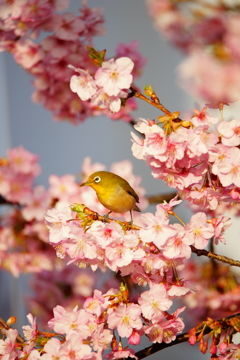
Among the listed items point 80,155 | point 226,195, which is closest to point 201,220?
point 226,195

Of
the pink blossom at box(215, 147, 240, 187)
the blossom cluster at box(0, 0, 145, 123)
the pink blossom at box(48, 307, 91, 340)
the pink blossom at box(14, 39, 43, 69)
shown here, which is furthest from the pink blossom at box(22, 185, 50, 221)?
the pink blossom at box(215, 147, 240, 187)

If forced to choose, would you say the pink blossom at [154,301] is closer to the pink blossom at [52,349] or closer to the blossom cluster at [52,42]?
the pink blossom at [52,349]

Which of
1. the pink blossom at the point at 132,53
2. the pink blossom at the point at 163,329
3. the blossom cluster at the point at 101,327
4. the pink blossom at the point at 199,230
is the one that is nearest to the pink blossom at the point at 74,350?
the blossom cluster at the point at 101,327

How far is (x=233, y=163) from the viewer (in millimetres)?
646

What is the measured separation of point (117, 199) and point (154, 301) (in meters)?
0.22

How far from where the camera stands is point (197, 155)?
2.10ft

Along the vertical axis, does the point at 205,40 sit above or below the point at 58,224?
below

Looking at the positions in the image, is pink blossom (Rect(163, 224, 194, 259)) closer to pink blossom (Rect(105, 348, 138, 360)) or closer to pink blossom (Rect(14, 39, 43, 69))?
pink blossom (Rect(105, 348, 138, 360))

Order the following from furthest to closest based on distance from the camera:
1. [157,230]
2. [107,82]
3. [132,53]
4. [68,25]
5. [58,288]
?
[58,288], [132,53], [68,25], [107,82], [157,230]

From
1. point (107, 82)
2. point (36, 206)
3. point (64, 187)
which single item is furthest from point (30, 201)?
point (107, 82)

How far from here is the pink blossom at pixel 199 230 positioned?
65 cm

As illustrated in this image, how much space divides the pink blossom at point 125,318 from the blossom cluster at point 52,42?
0.70 meters

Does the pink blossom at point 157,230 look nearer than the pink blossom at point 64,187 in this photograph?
Yes

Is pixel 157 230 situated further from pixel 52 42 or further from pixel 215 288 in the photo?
pixel 215 288
